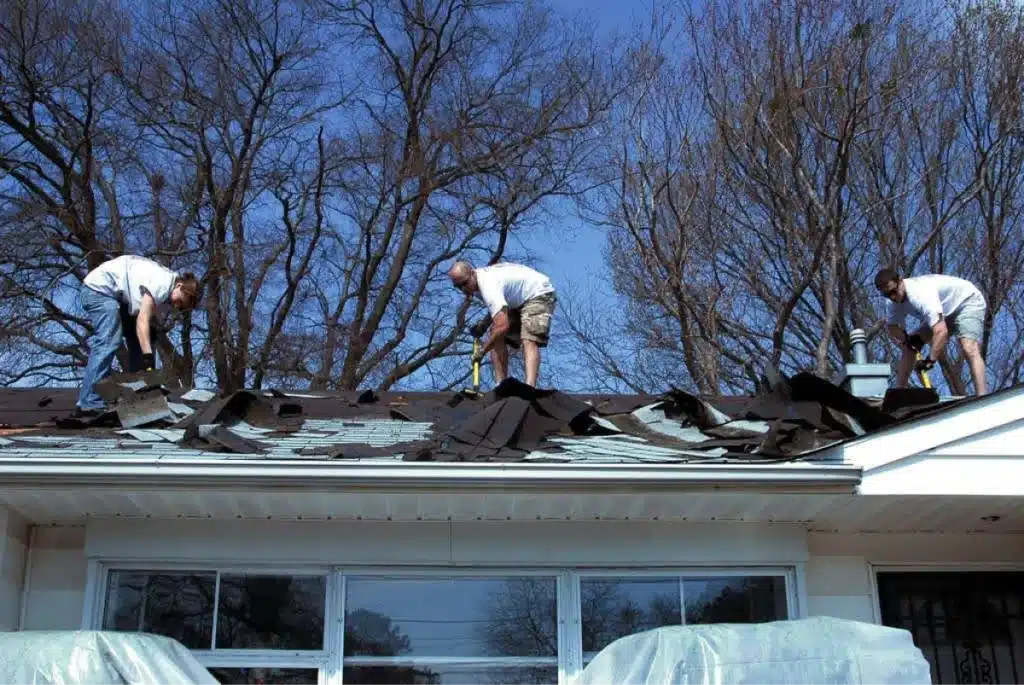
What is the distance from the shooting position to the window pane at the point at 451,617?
236 inches

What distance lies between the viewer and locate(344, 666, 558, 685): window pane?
19.4ft

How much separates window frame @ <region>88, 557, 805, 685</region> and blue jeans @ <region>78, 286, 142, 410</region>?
6.77 ft

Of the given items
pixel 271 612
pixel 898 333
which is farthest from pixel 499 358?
pixel 271 612

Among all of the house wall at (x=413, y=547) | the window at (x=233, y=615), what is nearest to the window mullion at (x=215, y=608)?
the window at (x=233, y=615)

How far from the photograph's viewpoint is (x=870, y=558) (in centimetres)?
647

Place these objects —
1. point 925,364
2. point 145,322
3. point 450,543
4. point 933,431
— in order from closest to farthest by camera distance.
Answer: point 933,431 → point 450,543 → point 145,322 → point 925,364

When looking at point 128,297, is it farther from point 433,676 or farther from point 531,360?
point 433,676

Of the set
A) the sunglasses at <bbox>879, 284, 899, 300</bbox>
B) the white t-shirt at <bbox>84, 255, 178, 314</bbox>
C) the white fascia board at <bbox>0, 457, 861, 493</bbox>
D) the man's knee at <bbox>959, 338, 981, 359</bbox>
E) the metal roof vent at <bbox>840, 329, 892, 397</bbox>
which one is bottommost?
the white fascia board at <bbox>0, 457, 861, 493</bbox>

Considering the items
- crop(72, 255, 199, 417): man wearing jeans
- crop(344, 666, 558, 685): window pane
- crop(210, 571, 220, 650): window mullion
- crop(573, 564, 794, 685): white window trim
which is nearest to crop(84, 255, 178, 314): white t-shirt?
crop(72, 255, 199, 417): man wearing jeans

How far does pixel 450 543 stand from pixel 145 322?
129 inches

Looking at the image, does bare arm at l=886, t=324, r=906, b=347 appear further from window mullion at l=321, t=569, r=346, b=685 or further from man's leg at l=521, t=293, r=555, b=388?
window mullion at l=321, t=569, r=346, b=685

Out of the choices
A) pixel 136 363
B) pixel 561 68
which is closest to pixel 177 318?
pixel 561 68

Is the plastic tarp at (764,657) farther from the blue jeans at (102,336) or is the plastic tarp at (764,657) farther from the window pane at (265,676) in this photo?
the blue jeans at (102,336)

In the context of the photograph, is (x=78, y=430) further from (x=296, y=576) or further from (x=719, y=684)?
(x=719, y=684)
